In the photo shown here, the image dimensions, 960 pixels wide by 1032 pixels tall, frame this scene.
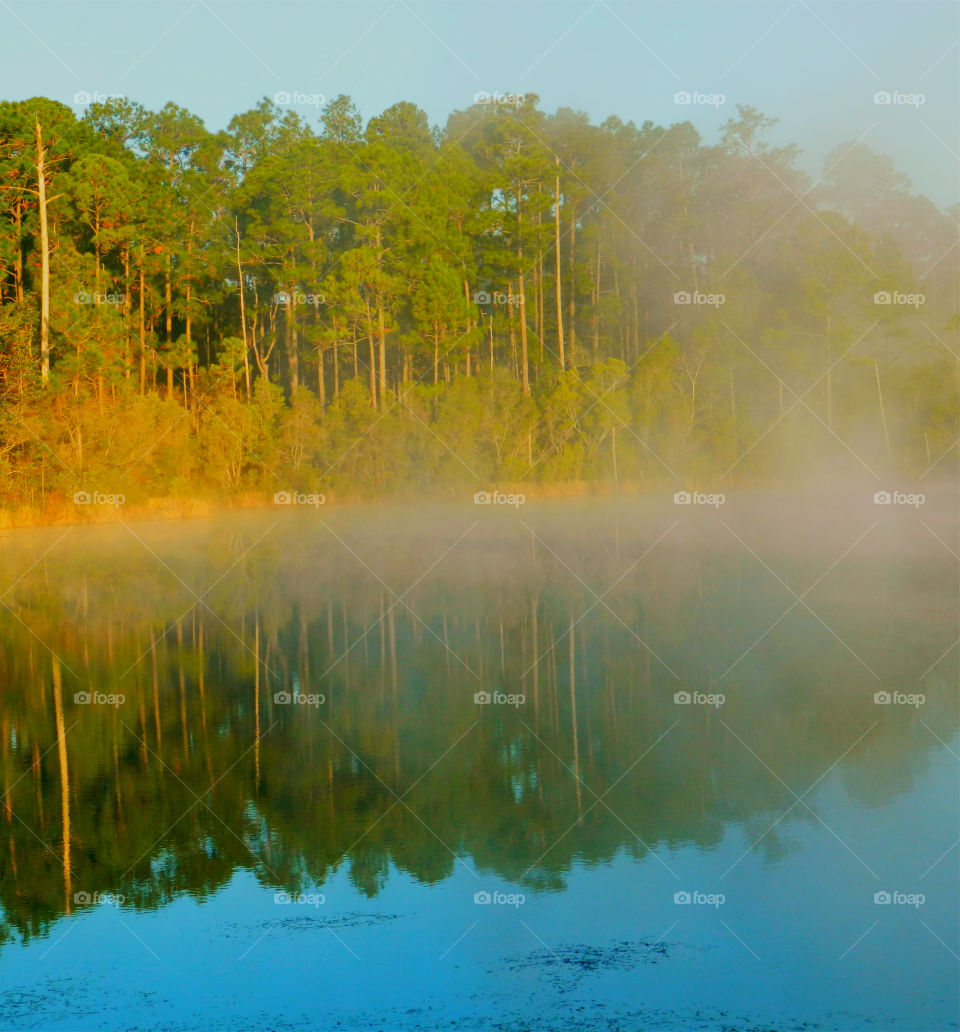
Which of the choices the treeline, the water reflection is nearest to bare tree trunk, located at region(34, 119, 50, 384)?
the treeline

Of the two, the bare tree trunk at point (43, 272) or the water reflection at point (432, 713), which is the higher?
the bare tree trunk at point (43, 272)

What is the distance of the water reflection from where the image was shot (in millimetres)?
7980

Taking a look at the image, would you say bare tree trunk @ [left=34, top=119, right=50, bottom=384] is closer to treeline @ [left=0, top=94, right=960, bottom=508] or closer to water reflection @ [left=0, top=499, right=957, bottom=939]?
treeline @ [left=0, top=94, right=960, bottom=508]

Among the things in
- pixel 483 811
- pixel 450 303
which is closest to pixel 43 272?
pixel 450 303

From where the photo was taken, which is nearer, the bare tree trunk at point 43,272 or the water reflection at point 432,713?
the water reflection at point 432,713

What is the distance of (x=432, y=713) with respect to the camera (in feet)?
37.5

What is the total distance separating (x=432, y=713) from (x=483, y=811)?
288 centimetres

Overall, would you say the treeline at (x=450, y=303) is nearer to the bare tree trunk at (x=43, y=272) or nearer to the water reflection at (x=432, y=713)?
the bare tree trunk at (x=43, y=272)

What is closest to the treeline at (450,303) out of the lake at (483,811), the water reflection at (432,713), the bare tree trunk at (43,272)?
the bare tree trunk at (43,272)

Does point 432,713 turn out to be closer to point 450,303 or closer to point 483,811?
point 483,811

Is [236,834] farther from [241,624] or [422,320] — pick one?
[422,320]

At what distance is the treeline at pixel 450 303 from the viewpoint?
1522 inches

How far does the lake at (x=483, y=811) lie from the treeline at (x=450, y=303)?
2006 centimetres

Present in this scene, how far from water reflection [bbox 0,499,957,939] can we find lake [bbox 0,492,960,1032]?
43 millimetres
